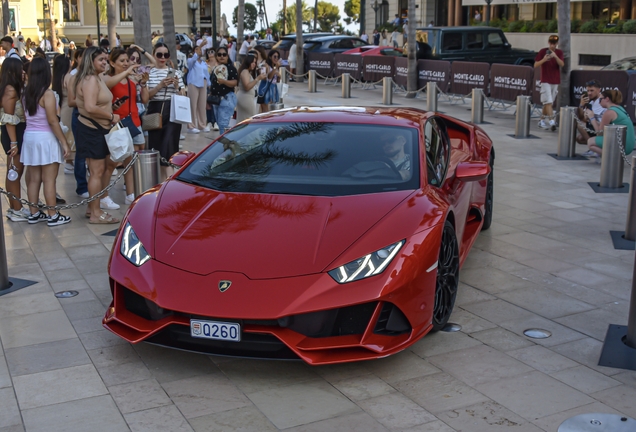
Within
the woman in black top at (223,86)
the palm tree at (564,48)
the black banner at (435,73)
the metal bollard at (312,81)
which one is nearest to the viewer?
the woman in black top at (223,86)

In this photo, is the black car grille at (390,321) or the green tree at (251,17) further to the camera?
the green tree at (251,17)

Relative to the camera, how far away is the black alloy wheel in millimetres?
5332

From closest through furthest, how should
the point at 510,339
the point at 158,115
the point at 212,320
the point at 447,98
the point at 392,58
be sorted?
the point at 212,320 → the point at 510,339 → the point at 158,115 → the point at 447,98 → the point at 392,58

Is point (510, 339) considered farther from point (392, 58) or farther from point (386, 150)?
point (392, 58)

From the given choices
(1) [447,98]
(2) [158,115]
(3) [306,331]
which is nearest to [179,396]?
(3) [306,331]

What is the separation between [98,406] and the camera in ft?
14.6

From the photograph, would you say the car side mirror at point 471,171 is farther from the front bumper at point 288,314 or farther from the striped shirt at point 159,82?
the striped shirt at point 159,82

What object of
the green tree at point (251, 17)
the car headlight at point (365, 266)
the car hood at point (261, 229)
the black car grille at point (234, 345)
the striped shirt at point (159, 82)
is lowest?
the black car grille at point (234, 345)

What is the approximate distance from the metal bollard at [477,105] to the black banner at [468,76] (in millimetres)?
3171

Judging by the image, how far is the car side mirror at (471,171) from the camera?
19.9ft

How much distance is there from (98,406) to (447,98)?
19789mm

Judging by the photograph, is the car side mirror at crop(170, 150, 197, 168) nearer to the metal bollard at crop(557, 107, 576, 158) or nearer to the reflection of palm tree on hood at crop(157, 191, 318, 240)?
the reflection of palm tree on hood at crop(157, 191, 318, 240)

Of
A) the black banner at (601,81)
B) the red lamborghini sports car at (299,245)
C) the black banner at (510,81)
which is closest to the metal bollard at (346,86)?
the black banner at (510,81)

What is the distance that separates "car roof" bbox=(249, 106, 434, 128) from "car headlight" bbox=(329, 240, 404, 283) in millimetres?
1603
